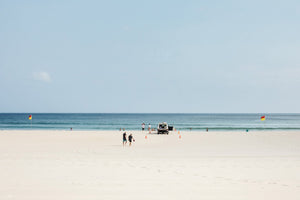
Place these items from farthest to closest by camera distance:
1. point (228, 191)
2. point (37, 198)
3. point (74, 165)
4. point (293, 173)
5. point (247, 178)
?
point (74, 165)
point (293, 173)
point (247, 178)
point (228, 191)
point (37, 198)

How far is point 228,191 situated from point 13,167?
10187mm

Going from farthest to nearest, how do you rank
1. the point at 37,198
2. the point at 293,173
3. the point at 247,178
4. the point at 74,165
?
the point at 74,165 → the point at 293,173 → the point at 247,178 → the point at 37,198

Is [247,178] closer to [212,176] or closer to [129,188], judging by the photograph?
[212,176]

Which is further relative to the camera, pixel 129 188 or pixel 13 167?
pixel 13 167

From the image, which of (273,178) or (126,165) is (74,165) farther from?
(273,178)

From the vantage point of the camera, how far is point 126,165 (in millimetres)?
15516

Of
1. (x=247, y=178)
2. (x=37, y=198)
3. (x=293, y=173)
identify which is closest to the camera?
(x=37, y=198)

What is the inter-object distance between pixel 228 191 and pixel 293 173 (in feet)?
18.6

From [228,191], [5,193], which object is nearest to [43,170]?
[5,193]

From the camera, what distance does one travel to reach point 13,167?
1427 cm

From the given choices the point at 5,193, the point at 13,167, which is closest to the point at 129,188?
the point at 5,193

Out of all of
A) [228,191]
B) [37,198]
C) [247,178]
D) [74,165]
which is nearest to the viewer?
[37,198]

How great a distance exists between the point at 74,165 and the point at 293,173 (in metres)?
10.6

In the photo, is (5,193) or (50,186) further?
(50,186)
